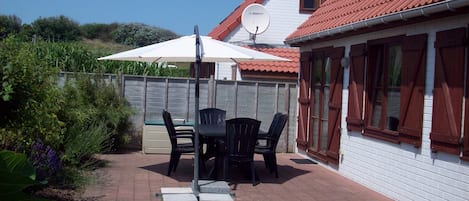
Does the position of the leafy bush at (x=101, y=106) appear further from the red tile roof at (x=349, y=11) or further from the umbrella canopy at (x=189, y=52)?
the red tile roof at (x=349, y=11)

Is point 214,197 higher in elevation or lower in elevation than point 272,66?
lower

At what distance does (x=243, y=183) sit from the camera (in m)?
8.81

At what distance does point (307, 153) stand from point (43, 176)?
6.67m

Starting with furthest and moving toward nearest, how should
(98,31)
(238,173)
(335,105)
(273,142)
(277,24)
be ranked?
(98,31)
(277,24)
(335,105)
(238,173)
(273,142)

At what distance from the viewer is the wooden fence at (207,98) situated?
40.4 ft

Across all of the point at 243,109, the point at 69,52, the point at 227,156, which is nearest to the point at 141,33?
the point at 69,52

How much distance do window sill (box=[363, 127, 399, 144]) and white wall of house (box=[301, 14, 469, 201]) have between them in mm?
85

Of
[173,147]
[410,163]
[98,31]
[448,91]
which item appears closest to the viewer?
[448,91]

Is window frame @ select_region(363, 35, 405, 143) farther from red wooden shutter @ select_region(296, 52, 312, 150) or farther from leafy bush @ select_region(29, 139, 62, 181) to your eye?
leafy bush @ select_region(29, 139, 62, 181)

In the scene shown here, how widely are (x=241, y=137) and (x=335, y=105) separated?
2462 mm

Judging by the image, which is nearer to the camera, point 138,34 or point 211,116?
point 211,116

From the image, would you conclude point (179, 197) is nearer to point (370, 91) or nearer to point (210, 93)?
point (370, 91)

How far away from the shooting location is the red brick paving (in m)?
7.75

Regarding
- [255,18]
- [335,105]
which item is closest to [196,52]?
[335,105]
